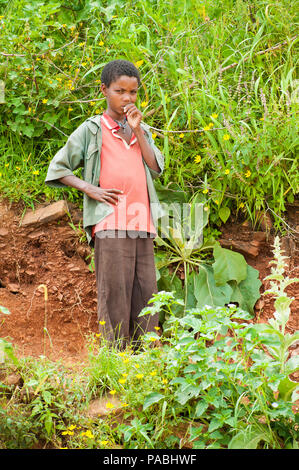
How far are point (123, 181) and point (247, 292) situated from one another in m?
1.51

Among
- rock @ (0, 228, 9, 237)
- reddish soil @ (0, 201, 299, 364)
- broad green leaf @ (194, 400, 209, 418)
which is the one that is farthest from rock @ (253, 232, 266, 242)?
broad green leaf @ (194, 400, 209, 418)

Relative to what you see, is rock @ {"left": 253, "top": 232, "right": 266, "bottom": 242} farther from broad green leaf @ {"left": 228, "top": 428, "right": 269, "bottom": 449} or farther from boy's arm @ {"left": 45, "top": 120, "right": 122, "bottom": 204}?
broad green leaf @ {"left": 228, "top": 428, "right": 269, "bottom": 449}

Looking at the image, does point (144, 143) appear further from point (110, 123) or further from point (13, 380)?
point (13, 380)

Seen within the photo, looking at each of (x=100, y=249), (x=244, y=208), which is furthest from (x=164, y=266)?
(x=100, y=249)

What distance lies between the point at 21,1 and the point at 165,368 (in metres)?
3.78

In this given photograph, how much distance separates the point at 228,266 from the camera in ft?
14.9

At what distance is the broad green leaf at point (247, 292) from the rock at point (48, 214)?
4.72 ft

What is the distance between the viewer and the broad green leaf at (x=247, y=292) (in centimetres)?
458

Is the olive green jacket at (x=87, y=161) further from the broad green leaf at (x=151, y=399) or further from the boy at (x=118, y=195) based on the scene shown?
the broad green leaf at (x=151, y=399)

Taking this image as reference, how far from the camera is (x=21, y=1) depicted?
545 centimetres

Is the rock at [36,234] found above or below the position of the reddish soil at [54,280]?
above

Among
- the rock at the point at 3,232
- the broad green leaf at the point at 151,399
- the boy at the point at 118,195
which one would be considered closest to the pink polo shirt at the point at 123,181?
the boy at the point at 118,195

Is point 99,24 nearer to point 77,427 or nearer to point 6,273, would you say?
point 6,273

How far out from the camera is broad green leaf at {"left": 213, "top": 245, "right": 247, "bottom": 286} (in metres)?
4.53
